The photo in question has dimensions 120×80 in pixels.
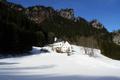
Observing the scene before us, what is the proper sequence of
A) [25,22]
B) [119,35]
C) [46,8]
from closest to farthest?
1. [25,22]
2. [119,35]
3. [46,8]

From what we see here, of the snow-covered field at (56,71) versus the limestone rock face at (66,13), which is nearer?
the snow-covered field at (56,71)

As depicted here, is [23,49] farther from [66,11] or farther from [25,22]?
[66,11]

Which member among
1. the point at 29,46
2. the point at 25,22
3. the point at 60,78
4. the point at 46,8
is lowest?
the point at 60,78

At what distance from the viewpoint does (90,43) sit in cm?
3766

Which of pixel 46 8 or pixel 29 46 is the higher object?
pixel 46 8

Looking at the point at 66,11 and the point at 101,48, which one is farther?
the point at 66,11

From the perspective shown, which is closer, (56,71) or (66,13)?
(56,71)

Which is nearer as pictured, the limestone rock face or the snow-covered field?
the snow-covered field

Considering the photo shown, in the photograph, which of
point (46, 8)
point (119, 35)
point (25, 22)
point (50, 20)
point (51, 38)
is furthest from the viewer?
point (46, 8)

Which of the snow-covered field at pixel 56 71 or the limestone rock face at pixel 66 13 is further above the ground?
the limestone rock face at pixel 66 13

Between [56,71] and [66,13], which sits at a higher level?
[66,13]

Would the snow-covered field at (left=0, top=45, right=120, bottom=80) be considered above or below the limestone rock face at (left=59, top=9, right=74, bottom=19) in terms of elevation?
below

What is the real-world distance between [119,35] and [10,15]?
68425 mm

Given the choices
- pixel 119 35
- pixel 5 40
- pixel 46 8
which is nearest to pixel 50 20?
pixel 46 8
